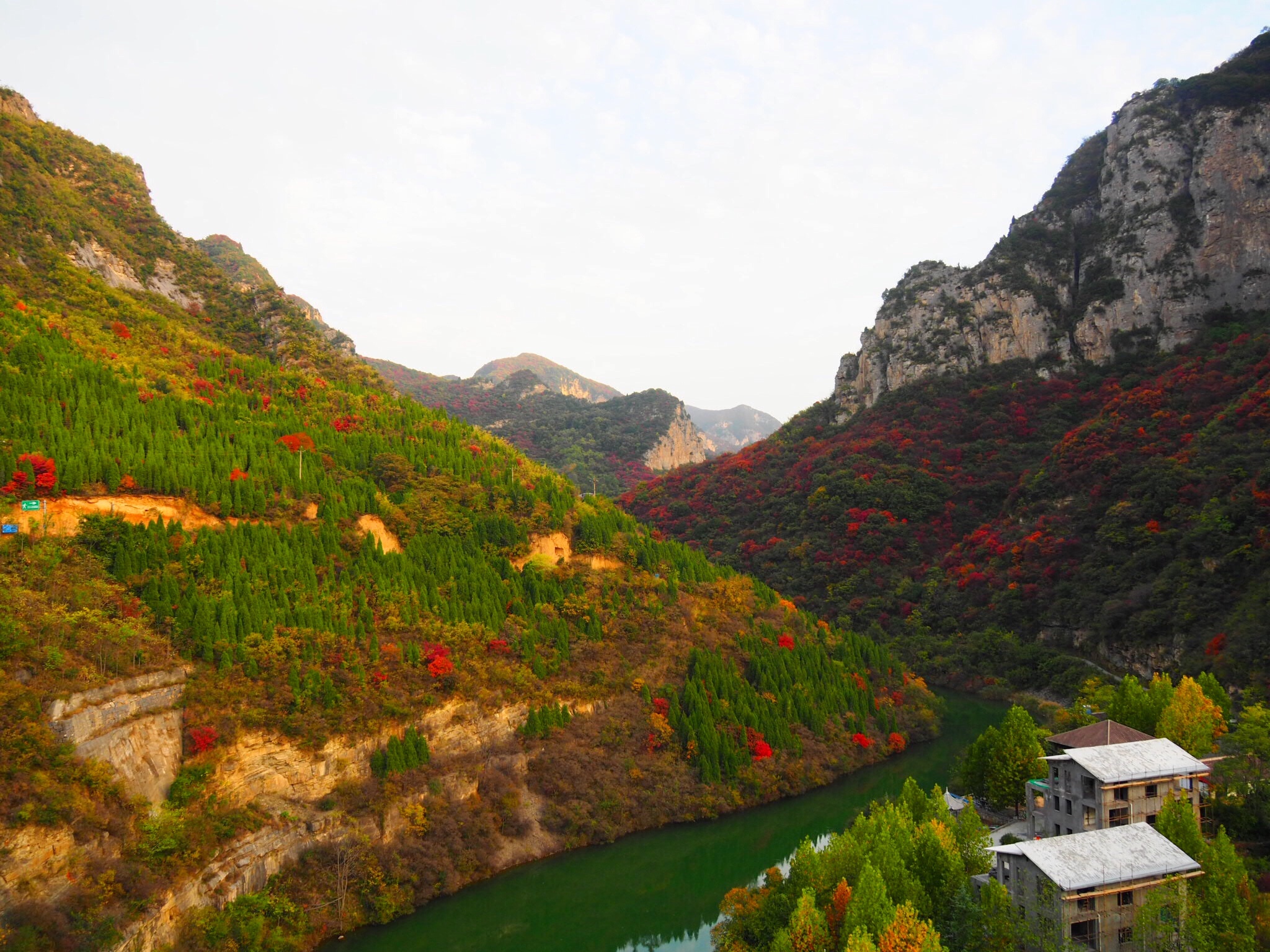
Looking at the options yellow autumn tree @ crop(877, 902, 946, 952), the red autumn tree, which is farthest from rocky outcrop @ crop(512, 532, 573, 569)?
yellow autumn tree @ crop(877, 902, 946, 952)

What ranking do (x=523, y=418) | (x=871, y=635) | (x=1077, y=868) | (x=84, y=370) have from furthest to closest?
(x=523, y=418) → (x=871, y=635) → (x=84, y=370) → (x=1077, y=868)

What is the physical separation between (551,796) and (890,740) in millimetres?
18035

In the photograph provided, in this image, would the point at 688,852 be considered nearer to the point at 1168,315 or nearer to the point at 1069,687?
the point at 1069,687

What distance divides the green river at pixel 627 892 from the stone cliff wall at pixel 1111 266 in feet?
161

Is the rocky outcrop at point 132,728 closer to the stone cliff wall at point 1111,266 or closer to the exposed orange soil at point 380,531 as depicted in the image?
the exposed orange soil at point 380,531

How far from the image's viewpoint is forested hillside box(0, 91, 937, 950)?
20.8 metres

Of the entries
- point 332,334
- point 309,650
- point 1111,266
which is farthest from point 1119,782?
point 332,334

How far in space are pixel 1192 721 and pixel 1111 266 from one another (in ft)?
185

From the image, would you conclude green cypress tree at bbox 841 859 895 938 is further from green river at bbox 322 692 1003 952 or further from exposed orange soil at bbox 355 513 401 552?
exposed orange soil at bbox 355 513 401 552

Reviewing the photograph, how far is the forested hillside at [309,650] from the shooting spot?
68.1 feet

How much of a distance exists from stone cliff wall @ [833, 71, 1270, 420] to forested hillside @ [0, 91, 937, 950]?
4207 centimetres

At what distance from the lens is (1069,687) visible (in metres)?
42.4

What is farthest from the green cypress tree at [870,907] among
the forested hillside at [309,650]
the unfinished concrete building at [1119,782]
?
the forested hillside at [309,650]

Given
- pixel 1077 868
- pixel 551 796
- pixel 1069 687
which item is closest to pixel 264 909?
pixel 551 796
